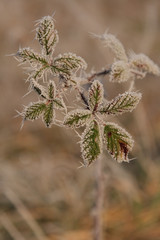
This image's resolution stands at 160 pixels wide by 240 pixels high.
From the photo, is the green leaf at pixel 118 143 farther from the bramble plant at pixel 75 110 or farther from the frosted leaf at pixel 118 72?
the frosted leaf at pixel 118 72

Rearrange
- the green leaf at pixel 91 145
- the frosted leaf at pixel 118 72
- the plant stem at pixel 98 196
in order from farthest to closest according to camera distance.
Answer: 1. the plant stem at pixel 98 196
2. the frosted leaf at pixel 118 72
3. the green leaf at pixel 91 145

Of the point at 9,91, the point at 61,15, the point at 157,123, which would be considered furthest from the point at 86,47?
the point at 157,123

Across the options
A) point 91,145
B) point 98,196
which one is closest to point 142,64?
point 91,145

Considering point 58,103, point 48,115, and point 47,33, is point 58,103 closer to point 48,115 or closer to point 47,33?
point 48,115

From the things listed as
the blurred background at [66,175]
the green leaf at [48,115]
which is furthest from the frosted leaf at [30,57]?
the blurred background at [66,175]

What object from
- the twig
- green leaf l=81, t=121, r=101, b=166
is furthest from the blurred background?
green leaf l=81, t=121, r=101, b=166
